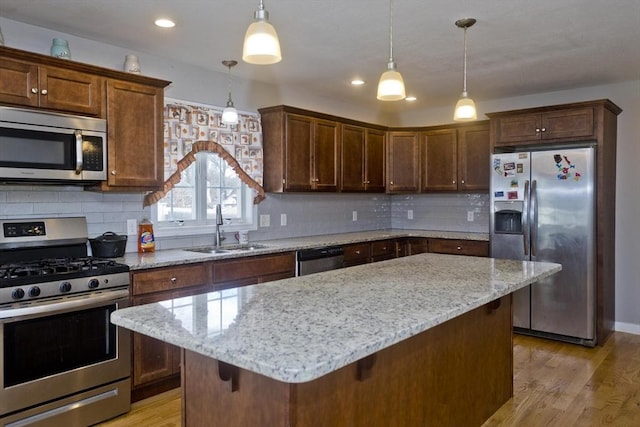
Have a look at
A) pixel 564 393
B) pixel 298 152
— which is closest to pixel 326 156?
pixel 298 152

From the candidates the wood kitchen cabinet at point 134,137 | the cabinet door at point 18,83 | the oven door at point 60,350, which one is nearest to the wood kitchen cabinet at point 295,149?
the wood kitchen cabinet at point 134,137

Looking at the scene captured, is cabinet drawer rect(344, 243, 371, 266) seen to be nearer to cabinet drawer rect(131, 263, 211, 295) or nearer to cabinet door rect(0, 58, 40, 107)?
cabinet drawer rect(131, 263, 211, 295)

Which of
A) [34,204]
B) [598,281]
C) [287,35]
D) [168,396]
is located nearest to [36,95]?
[34,204]

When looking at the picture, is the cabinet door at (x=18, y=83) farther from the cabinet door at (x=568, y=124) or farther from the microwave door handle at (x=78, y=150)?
the cabinet door at (x=568, y=124)

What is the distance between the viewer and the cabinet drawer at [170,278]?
2988 millimetres

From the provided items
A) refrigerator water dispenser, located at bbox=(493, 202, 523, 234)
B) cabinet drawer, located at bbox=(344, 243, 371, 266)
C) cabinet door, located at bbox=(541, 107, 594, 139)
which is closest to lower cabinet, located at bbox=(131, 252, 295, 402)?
cabinet drawer, located at bbox=(344, 243, 371, 266)

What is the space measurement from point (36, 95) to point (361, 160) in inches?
126

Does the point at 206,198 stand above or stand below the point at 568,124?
below

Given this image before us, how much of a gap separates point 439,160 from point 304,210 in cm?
167

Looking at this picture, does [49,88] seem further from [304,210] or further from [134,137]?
[304,210]

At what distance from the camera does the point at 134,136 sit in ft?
10.6

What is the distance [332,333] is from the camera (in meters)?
1.47

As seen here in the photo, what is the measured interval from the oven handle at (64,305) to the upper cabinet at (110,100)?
0.74 m

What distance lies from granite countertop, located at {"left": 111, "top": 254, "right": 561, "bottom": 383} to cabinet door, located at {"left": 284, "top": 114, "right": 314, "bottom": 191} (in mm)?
1926
